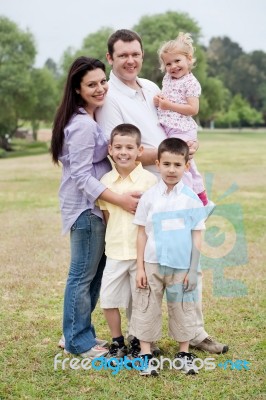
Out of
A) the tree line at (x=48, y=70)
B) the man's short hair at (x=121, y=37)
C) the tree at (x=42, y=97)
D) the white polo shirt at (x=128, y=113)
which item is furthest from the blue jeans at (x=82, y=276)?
the tree at (x=42, y=97)

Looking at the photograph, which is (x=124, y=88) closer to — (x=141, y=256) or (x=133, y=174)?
(x=133, y=174)

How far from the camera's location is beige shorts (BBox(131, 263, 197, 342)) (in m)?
3.50

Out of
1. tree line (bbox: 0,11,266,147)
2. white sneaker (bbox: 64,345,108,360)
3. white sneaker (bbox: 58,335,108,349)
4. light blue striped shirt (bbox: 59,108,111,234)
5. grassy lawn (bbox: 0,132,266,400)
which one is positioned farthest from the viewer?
tree line (bbox: 0,11,266,147)

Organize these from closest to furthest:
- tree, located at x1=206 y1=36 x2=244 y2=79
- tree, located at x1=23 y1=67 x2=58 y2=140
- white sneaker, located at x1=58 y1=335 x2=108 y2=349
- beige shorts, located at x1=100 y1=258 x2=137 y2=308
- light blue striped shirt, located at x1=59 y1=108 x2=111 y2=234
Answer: light blue striped shirt, located at x1=59 y1=108 x2=111 y2=234, beige shorts, located at x1=100 y1=258 x2=137 y2=308, white sneaker, located at x1=58 y1=335 x2=108 y2=349, tree, located at x1=23 y1=67 x2=58 y2=140, tree, located at x1=206 y1=36 x2=244 y2=79

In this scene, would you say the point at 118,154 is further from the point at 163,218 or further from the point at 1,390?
the point at 1,390

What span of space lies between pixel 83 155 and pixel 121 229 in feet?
1.67

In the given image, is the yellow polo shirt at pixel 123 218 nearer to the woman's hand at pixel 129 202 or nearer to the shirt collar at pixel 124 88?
the woman's hand at pixel 129 202

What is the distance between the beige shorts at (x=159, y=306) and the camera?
3.50 m

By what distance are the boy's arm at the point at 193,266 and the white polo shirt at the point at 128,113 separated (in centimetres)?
63

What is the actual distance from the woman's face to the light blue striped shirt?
0.10 m

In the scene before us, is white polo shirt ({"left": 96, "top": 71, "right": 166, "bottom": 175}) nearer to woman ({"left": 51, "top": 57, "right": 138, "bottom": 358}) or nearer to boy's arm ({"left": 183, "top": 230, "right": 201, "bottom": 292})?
woman ({"left": 51, "top": 57, "right": 138, "bottom": 358})

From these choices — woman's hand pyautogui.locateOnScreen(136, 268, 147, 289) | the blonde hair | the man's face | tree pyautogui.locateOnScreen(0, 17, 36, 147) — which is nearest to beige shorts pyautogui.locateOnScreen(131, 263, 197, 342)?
woman's hand pyautogui.locateOnScreen(136, 268, 147, 289)

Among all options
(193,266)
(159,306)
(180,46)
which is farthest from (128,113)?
(159,306)

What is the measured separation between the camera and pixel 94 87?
3.56m
